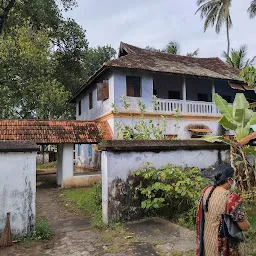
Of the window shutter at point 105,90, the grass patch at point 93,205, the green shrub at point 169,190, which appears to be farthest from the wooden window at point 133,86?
the green shrub at point 169,190

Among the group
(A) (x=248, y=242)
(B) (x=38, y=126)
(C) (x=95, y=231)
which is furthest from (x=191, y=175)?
(B) (x=38, y=126)

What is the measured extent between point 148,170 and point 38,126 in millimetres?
7714

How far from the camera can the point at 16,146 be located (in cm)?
482

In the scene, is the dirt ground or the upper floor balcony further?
the upper floor balcony

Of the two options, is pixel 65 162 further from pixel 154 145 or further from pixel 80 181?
pixel 154 145

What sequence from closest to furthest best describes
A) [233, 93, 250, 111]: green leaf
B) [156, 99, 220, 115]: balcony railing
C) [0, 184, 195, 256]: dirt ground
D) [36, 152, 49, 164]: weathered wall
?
[0, 184, 195, 256]: dirt ground, [233, 93, 250, 111]: green leaf, [156, 99, 220, 115]: balcony railing, [36, 152, 49, 164]: weathered wall

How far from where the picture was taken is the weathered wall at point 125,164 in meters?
5.53

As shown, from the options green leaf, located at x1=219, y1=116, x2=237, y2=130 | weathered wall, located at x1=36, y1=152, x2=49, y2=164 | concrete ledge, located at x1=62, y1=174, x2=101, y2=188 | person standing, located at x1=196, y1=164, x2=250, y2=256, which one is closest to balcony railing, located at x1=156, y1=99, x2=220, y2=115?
concrete ledge, located at x1=62, y1=174, x2=101, y2=188

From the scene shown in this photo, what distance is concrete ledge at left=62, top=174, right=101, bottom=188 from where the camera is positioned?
1184cm

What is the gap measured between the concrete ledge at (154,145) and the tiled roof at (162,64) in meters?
6.95

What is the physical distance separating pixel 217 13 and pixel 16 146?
83.2 ft

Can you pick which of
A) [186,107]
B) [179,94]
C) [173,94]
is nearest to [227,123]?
[186,107]

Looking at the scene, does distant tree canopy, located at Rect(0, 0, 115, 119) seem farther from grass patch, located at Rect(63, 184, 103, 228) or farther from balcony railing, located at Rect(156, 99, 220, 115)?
grass patch, located at Rect(63, 184, 103, 228)

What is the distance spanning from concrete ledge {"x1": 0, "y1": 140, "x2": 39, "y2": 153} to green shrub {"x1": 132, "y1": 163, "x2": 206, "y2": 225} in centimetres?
218
